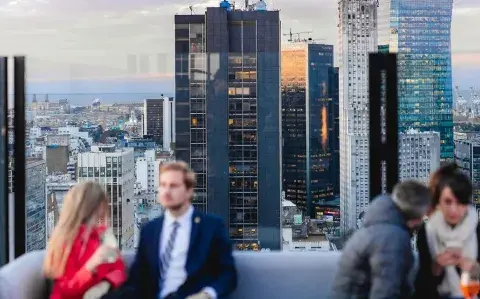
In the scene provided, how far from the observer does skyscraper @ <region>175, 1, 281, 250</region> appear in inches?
192

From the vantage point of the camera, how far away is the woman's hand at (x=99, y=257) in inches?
105

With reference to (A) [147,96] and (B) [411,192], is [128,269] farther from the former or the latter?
(A) [147,96]

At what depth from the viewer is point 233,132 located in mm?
6488

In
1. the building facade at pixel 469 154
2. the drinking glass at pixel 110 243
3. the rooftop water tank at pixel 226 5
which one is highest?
the rooftop water tank at pixel 226 5

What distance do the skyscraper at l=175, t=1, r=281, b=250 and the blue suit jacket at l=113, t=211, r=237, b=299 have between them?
131cm

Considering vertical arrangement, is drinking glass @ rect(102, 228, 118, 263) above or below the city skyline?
below

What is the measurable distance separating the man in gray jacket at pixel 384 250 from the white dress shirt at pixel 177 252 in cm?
62

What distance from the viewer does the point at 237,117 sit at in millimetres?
6395

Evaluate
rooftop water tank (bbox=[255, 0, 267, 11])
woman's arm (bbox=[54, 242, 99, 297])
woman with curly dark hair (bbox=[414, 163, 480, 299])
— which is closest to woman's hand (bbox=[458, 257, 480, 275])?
woman with curly dark hair (bbox=[414, 163, 480, 299])

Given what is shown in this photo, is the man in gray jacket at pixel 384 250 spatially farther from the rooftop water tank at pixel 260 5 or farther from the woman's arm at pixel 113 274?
the rooftop water tank at pixel 260 5

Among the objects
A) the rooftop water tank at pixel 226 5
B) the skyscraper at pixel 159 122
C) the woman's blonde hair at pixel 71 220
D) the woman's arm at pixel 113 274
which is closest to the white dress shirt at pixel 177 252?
the woman's arm at pixel 113 274

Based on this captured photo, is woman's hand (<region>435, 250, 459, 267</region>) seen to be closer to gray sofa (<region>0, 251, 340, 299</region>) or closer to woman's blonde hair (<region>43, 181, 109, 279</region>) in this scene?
gray sofa (<region>0, 251, 340, 299</region>)

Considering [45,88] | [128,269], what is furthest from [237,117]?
[128,269]

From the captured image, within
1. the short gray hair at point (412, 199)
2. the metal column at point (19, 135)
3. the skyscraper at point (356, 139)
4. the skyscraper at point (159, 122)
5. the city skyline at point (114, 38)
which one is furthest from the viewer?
the skyscraper at point (159, 122)
